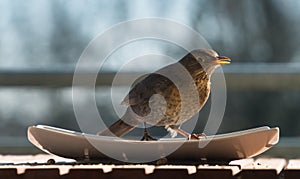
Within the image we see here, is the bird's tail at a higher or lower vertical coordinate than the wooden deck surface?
higher

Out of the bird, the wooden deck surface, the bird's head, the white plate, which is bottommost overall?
the wooden deck surface

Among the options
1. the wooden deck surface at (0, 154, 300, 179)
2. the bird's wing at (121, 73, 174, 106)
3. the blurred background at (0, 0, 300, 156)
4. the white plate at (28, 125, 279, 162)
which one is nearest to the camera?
the wooden deck surface at (0, 154, 300, 179)

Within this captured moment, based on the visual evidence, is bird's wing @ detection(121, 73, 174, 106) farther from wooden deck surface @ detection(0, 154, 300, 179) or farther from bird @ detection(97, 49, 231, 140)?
wooden deck surface @ detection(0, 154, 300, 179)

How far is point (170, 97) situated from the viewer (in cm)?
260

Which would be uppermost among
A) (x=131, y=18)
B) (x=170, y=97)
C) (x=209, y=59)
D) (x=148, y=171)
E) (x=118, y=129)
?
(x=131, y=18)

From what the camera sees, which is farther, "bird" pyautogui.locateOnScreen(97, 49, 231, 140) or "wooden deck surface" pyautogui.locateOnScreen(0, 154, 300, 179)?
"bird" pyautogui.locateOnScreen(97, 49, 231, 140)

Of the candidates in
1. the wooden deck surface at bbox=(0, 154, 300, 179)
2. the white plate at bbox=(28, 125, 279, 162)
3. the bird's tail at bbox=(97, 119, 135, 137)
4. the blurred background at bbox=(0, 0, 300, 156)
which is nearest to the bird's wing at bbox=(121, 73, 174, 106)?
the bird's tail at bbox=(97, 119, 135, 137)

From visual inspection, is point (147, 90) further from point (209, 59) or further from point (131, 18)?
point (131, 18)

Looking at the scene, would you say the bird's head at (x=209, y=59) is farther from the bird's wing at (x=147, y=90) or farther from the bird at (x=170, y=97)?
the bird's wing at (x=147, y=90)

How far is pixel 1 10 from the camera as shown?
5.62 m

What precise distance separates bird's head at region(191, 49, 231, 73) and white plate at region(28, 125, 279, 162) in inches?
23.6

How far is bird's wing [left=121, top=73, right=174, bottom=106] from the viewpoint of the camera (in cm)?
260

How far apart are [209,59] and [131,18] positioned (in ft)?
9.33

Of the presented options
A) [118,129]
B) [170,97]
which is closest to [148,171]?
[118,129]
